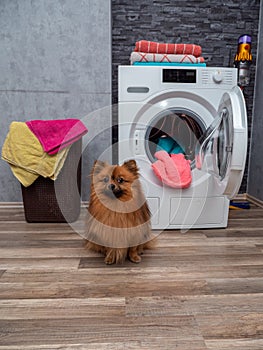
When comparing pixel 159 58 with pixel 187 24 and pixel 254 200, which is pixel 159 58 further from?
pixel 254 200

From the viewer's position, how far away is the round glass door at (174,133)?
1.63m

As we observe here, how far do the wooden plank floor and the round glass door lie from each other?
576mm

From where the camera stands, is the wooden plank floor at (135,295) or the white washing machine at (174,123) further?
the white washing machine at (174,123)

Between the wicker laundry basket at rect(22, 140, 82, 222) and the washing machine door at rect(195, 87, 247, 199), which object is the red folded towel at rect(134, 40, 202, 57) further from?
the wicker laundry basket at rect(22, 140, 82, 222)

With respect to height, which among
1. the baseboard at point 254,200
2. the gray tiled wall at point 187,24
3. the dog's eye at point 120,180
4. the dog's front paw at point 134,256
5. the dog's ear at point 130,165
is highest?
the gray tiled wall at point 187,24

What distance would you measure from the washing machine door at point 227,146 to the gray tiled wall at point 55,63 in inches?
34.5

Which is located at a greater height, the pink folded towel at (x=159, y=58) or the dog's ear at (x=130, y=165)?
the pink folded towel at (x=159, y=58)

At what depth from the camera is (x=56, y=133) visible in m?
1.72

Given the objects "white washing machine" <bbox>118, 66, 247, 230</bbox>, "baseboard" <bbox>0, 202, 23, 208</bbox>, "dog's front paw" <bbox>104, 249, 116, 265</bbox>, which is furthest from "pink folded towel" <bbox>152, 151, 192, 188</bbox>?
"baseboard" <bbox>0, 202, 23, 208</bbox>

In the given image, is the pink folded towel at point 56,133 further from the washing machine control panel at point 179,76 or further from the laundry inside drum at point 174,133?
the washing machine control panel at point 179,76

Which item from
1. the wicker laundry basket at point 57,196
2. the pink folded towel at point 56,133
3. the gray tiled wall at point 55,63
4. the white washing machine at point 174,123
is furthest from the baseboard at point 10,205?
the white washing machine at point 174,123

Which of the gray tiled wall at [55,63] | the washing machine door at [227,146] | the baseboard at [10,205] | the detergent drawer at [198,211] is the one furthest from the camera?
the baseboard at [10,205]

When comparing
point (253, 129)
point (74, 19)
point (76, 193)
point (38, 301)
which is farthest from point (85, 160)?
point (253, 129)

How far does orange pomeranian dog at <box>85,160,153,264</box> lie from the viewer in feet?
4.08
